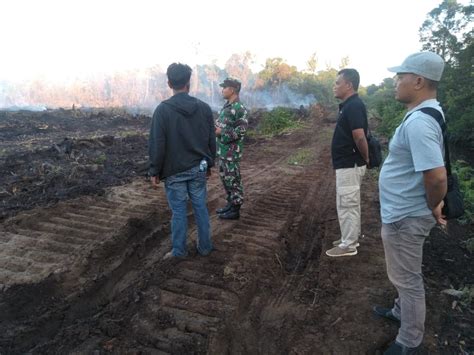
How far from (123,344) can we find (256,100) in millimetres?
42817

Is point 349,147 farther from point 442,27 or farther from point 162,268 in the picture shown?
point 442,27

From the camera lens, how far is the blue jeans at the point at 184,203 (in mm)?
3695

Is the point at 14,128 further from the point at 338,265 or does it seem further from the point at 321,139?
the point at 338,265

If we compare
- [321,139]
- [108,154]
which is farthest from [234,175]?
[321,139]

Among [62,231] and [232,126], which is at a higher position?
[232,126]

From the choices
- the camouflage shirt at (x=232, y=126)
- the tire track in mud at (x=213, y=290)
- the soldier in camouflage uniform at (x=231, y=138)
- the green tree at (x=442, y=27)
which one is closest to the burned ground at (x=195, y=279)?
the tire track in mud at (x=213, y=290)

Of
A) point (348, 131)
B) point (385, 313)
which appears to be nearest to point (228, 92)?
point (348, 131)

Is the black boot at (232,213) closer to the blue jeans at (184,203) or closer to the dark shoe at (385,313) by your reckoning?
the blue jeans at (184,203)

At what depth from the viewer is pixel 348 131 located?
362 cm

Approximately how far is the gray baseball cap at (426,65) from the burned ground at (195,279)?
1.88m

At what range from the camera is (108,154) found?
9500 millimetres

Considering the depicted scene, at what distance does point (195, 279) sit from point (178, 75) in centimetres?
199

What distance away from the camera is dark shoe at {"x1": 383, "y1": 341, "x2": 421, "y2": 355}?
2354 mm

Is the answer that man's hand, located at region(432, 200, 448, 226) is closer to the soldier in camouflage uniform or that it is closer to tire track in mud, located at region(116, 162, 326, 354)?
tire track in mud, located at region(116, 162, 326, 354)
